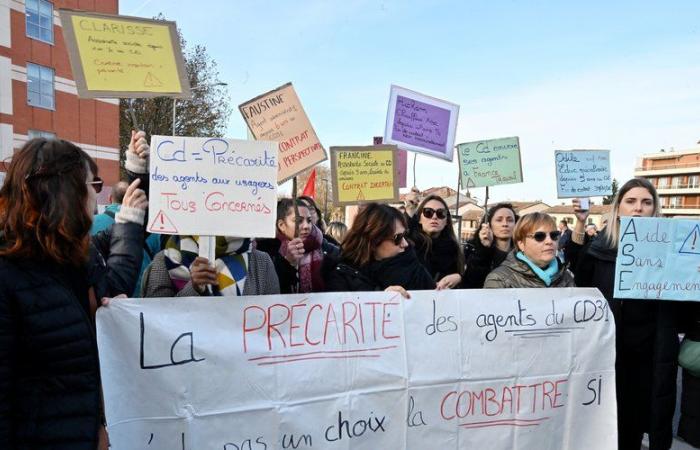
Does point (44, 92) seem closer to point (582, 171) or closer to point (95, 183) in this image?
point (582, 171)

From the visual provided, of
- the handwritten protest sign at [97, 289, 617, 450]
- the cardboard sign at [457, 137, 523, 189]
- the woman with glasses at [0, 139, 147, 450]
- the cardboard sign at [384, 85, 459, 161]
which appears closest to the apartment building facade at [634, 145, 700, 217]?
the cardboard sign at [457, 137, 523, 189]

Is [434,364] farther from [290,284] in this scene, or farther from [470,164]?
[470,164]

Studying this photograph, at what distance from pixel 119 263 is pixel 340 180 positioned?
1.87 metres

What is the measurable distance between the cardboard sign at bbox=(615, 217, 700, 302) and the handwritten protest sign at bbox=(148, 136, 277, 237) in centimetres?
212

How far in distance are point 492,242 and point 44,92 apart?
896 inches

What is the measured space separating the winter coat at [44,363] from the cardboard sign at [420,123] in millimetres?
3556

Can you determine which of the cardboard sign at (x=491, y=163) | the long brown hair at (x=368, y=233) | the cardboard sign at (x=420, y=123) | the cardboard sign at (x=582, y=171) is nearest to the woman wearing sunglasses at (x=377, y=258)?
the long brown hair at (x=368, y=233)

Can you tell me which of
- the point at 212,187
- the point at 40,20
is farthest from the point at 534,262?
the point at 40,20

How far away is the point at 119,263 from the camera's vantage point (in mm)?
2049

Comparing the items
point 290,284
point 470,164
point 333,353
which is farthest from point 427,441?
point 470,164

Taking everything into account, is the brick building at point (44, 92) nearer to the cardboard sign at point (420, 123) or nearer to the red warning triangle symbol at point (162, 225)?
the cardboard sign at point (420, 123)

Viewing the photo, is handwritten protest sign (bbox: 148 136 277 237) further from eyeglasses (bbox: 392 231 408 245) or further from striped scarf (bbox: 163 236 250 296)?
eyeglasses (bbox: 392 231 408 245)

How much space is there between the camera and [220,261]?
240 centimetres

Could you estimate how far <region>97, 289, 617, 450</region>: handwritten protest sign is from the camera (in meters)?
2.10
